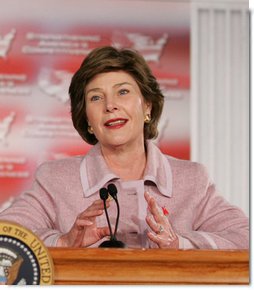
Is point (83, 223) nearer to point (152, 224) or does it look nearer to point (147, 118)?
point (152, 224)

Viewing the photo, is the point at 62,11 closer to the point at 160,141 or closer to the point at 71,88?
the point at 71,88

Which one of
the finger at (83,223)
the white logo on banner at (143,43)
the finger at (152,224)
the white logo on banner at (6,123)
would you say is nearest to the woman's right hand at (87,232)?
the finger at (83,223)

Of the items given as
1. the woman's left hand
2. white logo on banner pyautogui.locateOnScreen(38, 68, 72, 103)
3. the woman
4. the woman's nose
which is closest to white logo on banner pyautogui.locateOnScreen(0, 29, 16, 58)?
white logo on banner pyautogui.locateOnScreen(38, 68, 72, 103)

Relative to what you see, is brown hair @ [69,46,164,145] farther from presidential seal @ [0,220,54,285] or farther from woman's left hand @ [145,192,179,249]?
presidential seal @ [0,220,54,285]

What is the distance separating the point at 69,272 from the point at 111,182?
0.32m

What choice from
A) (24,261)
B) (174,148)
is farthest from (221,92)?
(24,261)

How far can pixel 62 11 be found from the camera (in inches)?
104

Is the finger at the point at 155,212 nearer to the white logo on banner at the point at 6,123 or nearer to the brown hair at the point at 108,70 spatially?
the brown hair at the point at 108,70

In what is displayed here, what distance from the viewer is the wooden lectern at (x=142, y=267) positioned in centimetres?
238

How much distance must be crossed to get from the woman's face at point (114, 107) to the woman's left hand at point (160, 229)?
224mm

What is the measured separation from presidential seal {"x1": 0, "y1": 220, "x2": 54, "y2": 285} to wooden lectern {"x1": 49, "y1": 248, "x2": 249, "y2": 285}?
0.09 ft

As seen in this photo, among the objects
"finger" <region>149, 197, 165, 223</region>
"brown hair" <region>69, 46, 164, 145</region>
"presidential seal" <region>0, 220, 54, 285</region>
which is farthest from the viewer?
"brown hair" <region>69, 46, 164, 145</region>

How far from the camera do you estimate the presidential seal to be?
7.82 ft

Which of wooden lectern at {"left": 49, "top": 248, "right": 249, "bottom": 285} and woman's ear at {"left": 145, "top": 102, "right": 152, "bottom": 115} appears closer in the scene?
wooden lectern at {"left": 49, "top": 248, "right": 249, "bottom": 285}
